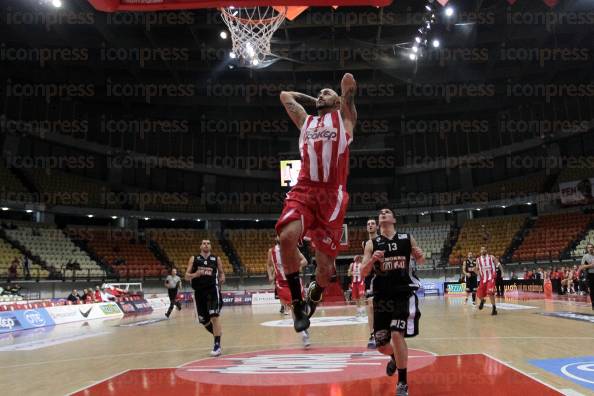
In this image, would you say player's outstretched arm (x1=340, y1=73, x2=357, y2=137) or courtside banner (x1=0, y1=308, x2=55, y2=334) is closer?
player's outstretched arm (x1=340, y1=73, x2=357, y2=137)

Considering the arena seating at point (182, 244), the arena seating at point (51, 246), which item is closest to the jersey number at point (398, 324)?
the arena seating at point (51, 246)

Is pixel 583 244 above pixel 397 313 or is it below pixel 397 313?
above

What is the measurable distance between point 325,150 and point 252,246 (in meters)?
32.5

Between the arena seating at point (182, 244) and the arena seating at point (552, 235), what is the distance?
1950 cm

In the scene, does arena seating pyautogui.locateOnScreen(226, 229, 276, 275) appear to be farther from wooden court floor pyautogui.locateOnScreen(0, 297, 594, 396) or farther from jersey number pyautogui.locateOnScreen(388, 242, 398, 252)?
jersey number pyautogui.locateOnScreen(388, 242, 398, 252)

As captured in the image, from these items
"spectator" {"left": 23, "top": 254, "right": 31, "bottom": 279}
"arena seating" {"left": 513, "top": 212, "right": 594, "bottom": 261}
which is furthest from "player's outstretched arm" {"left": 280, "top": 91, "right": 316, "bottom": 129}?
"arena seating" {"left": 513, "top": 212, "right": 594, "bottom": 261}

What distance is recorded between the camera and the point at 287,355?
7848 mm

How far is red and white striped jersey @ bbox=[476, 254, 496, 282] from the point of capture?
48.8 ft

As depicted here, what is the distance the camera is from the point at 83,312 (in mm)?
19516

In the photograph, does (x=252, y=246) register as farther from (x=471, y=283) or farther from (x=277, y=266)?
(x=277, y=266)

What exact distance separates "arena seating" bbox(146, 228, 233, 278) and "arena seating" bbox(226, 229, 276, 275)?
1216 millimetres

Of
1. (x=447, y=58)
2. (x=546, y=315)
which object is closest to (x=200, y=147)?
(x=447, y=58)

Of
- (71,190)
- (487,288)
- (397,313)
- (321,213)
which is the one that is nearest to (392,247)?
(397,313)

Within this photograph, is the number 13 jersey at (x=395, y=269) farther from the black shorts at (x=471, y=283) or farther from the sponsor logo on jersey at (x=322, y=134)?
the black shorts at (x=471, y=283)
